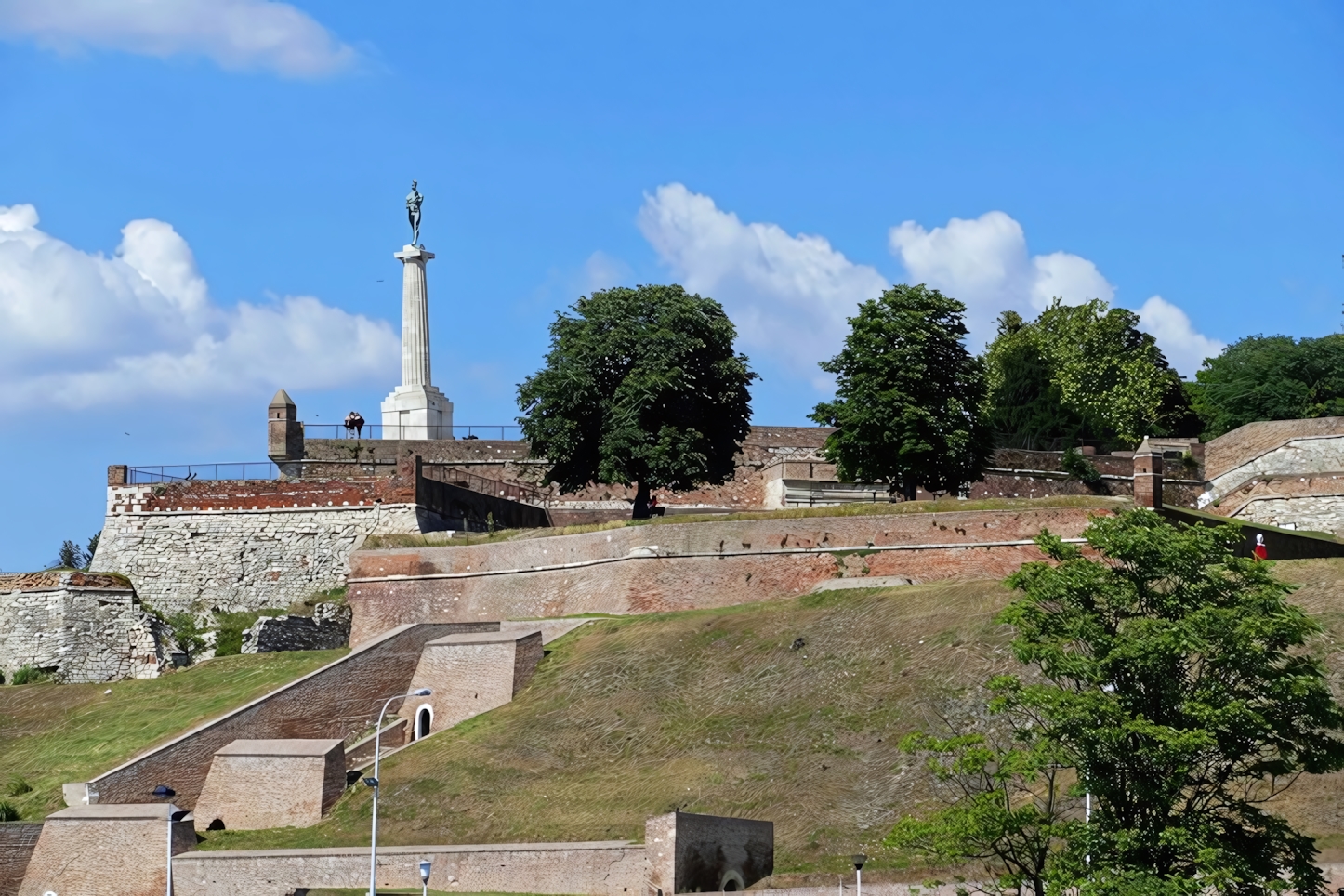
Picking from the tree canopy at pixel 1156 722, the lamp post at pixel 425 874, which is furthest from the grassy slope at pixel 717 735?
the tree canopy at pixel 1156 722

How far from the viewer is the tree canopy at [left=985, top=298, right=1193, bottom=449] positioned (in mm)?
87375

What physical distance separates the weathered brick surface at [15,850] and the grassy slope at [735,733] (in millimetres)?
4338

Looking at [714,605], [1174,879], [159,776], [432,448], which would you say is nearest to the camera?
[1174,879]

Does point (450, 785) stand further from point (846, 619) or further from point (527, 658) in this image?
point (846, 619)

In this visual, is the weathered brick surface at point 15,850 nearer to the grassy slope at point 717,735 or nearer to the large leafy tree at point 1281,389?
the grassy slope at point 717,735

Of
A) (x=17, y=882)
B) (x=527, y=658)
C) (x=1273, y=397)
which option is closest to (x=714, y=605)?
(x=527, y=658)

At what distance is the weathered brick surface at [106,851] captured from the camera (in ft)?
164

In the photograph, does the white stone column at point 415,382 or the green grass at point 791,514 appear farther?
the white stone column at point 415,382

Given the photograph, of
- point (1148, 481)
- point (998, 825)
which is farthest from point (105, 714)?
point (998, 825)

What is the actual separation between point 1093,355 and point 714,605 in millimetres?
32298

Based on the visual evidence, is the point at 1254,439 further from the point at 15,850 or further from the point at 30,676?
the point at 15,850

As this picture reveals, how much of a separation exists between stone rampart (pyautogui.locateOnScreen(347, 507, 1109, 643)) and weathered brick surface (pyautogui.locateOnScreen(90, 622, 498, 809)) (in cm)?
333

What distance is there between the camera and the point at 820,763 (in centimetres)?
5041

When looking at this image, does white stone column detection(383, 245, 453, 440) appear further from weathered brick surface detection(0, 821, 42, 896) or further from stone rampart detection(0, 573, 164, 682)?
weathered brick surface detection(0, 821, 42, 896)
